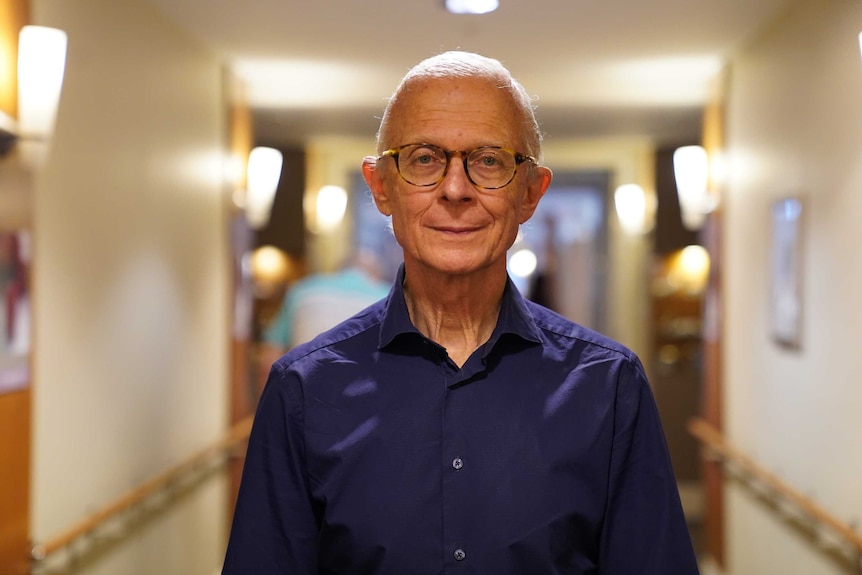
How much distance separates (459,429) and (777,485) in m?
2.80

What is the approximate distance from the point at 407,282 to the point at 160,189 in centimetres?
284

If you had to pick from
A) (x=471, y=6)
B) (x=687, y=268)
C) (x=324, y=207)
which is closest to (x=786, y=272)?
(x=471, y=6)

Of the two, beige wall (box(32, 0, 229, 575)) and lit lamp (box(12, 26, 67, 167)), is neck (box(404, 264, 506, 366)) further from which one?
beige wall (box(32, 0, 229, 575))

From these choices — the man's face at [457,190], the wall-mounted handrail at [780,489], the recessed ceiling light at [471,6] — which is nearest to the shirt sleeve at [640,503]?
the man's face at [457,190]

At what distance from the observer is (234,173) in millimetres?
5395

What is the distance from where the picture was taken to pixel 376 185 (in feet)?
4.79

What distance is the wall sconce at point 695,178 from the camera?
5.28m

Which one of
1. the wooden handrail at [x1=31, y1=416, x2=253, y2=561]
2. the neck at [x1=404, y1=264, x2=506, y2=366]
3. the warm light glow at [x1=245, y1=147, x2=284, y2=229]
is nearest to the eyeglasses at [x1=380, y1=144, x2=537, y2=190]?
the neck at [x1=404, y1=264, x2=506, y2=366]

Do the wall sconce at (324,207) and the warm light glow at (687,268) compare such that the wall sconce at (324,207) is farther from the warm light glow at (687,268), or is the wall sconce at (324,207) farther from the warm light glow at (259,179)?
the warm light glow at (687,268)

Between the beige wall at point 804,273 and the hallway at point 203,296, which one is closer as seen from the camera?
the hallway at point 203,296

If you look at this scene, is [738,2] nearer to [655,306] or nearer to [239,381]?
[239,381]

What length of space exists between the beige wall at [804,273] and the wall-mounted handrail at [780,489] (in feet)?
0.18

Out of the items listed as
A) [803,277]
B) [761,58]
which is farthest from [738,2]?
[803,277]

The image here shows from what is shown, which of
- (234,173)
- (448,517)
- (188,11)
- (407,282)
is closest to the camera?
(448,517)
